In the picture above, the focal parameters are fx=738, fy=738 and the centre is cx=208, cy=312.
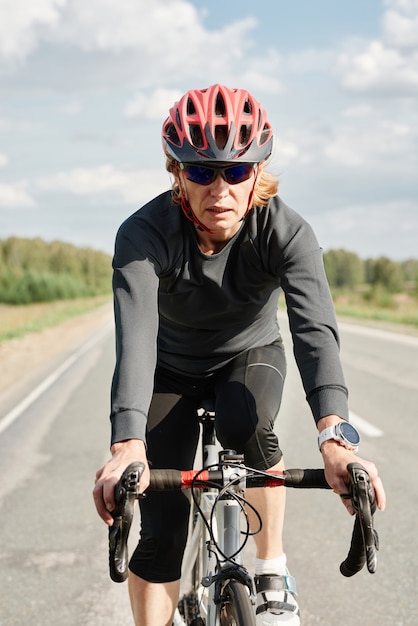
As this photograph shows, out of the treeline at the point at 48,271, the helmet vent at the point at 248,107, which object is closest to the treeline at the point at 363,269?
the treeline at the point at 48,271

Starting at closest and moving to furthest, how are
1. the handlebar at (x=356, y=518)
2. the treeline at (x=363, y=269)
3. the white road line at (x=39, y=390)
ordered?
1. the handlebar at (x=356, y=518)
2. the white road line at (x=39, y=390)
3. the treeline at (x=363, y=269)

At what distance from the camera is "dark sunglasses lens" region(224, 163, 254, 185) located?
2539mm

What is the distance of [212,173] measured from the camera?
8.32 ft

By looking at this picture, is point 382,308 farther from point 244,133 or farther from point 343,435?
point 343,435

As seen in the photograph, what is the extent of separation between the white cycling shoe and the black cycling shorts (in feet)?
1.11

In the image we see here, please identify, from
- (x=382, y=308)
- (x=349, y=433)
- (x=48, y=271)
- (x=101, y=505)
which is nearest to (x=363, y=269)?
(x=48, y=271)

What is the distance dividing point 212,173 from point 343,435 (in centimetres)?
100

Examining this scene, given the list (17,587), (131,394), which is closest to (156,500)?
(131,394)

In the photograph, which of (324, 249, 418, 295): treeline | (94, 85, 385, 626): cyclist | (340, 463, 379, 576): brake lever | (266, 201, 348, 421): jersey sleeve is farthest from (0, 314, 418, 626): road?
(324, 249, 418, 295): treeline

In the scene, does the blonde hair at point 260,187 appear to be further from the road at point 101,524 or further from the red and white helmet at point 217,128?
the road at point 101,524

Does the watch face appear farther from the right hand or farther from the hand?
the right hand

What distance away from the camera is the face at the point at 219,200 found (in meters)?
2.53

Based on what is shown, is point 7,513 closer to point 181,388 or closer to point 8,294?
point 181,388

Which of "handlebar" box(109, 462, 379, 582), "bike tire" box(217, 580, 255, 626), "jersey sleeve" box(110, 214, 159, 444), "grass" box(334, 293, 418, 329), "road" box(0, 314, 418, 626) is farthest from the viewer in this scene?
"grass" box(334, 293, 418, 329)
